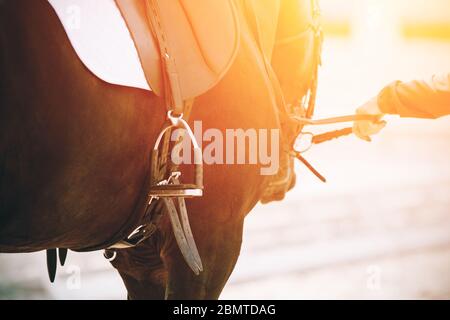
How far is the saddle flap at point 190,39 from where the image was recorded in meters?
1.34

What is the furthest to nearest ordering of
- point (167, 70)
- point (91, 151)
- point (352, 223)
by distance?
point (352, 223) → point (167, 70) → point (91, 151)

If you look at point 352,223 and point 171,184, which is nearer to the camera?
point 171,184

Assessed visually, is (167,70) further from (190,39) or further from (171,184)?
(171,184)

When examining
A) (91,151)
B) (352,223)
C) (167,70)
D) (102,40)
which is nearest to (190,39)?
(167,70)

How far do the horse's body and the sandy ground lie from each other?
2.90m

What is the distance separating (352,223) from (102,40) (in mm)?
5168

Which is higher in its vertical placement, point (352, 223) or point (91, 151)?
point (91, 151)

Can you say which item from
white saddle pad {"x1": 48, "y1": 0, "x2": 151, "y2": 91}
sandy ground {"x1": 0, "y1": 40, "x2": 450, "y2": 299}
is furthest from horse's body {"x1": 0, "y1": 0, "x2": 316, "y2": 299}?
sandy ground {"x1": 0, "y1": 40, "x2": 450, "y2": 299}

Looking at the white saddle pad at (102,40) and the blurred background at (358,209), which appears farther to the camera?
the blurred background at (358,209)

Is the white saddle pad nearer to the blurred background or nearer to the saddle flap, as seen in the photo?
the saddle flap

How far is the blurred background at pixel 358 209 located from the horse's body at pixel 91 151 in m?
2.46

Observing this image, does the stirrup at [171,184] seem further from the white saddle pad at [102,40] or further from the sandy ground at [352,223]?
the sandy ground at [352,223]

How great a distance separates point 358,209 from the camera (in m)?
6.16

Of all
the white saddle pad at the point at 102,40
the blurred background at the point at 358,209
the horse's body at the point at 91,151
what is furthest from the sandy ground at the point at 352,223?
the white saddle pad at the point at 102,40
